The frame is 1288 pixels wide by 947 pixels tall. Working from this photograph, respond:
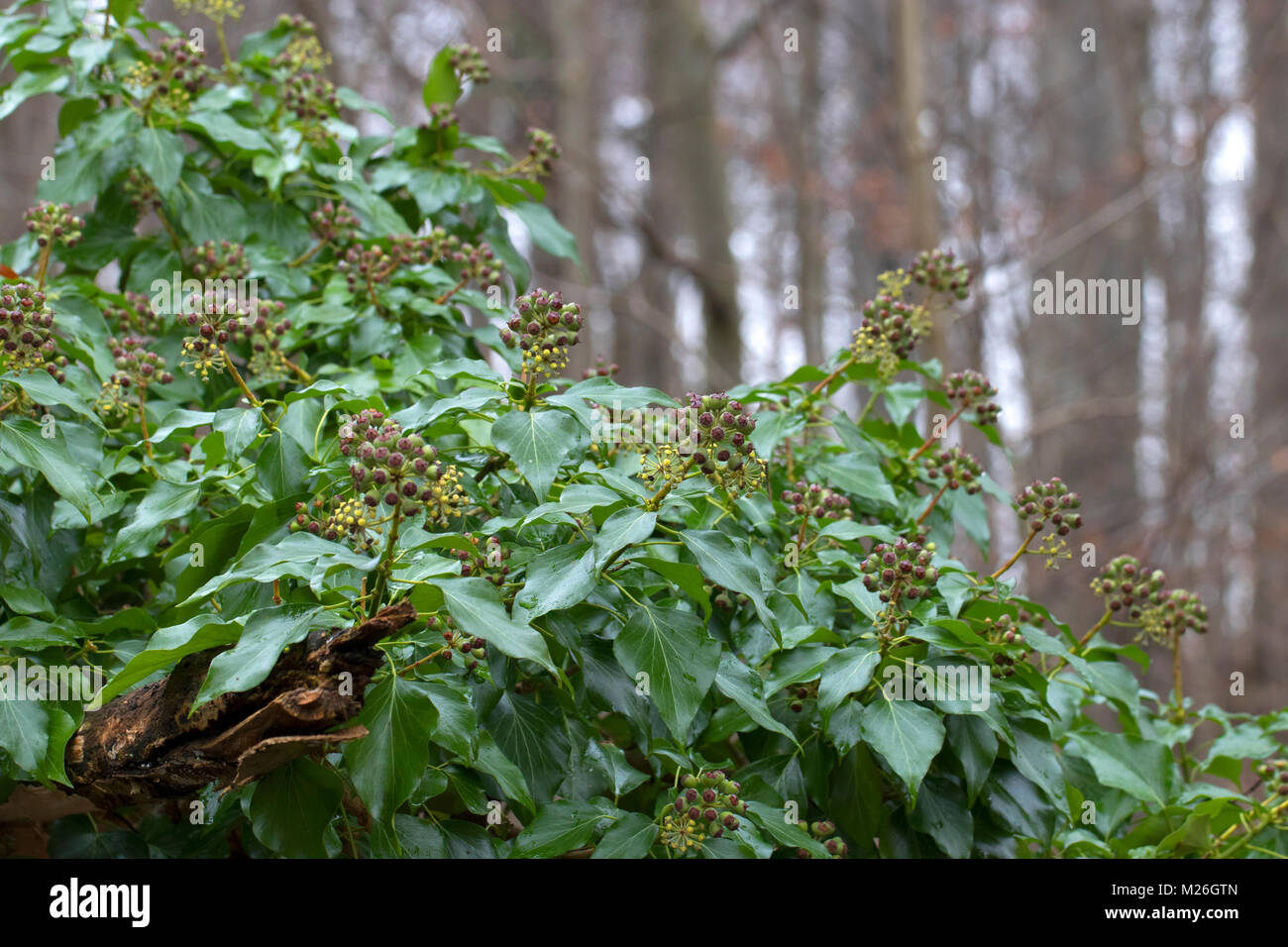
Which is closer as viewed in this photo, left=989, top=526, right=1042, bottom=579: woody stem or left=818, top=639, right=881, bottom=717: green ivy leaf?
left=818, top=639, right=881, bottom=717: green ivy leaf

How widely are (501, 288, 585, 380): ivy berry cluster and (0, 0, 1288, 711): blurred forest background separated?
228 inches

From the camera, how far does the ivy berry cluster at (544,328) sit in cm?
168

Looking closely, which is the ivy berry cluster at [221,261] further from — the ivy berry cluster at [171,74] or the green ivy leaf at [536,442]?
the green ivy leaf at [536,442]

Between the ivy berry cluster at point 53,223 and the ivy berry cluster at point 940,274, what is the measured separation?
174 cm

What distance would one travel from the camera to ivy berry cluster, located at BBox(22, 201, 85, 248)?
7.63ft

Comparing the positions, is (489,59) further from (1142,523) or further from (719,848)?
(719,848)

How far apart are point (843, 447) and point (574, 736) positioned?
36.8 inches

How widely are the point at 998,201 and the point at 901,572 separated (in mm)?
10335

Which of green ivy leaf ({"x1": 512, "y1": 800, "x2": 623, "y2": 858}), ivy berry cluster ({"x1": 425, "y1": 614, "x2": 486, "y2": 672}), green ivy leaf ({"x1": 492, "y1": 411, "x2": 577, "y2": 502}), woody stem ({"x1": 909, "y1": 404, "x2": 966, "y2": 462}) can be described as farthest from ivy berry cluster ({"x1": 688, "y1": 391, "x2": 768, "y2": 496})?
woody stem ({"x1": 909, "y1": 404, "x2": 966, "y2": 462})

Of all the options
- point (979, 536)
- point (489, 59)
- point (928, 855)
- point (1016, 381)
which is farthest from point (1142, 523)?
point (928, 855)

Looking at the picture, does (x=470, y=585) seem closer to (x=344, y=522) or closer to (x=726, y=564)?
(x=344, y=522)

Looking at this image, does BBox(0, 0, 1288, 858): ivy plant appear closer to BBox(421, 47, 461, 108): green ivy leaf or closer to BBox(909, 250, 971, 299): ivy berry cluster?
BBox(909, 250, 971, 299): ivy berry cluster

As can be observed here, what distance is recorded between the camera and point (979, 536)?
2561 millimetres

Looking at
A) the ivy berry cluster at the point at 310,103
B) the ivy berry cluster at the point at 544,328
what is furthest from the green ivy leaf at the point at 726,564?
the ivy berry cluster at the point at 310,103
